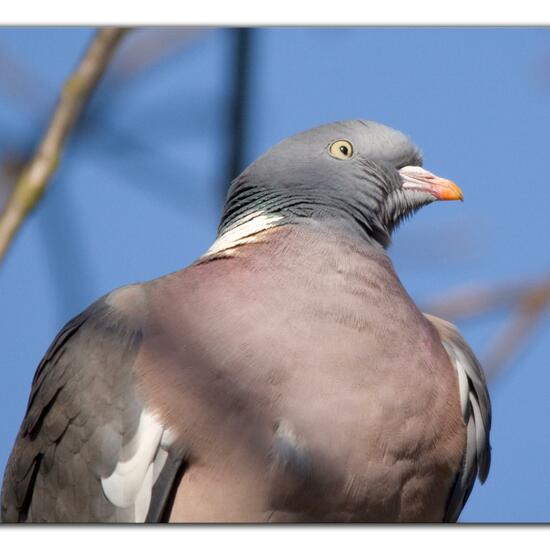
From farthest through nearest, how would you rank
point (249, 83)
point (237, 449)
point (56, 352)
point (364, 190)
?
point (364, 190), point (56, 352), point (249, 83), point (237, 449)

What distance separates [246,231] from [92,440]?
65cm

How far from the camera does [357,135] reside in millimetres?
2910

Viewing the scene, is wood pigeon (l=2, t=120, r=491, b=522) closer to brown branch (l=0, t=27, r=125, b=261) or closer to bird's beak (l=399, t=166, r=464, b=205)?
bird's beak (l=399, t=166, r=464, b=205)

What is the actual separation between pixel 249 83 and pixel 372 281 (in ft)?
1.80

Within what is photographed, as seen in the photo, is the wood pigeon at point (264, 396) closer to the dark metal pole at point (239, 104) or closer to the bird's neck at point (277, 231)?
the bird's neck at point (277, 231)

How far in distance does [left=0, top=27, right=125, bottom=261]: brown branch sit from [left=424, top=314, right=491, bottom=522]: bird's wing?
1.07 meters

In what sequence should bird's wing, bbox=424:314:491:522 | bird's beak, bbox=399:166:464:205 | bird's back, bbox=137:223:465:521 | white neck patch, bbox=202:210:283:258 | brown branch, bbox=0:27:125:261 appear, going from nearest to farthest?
brown branch, bbox=0:27:125:261, bird's back, bbox=137:223:465:521, bird's wing, bbox=424:314:491:522, white neck patch, bbox=202:210:283:258, bird's beak, bbox=399:166:464:205

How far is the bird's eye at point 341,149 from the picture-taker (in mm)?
2881

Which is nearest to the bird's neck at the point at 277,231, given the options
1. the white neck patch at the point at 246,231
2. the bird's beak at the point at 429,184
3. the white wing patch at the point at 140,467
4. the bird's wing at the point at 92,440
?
the white neck patch at the point at 246,231

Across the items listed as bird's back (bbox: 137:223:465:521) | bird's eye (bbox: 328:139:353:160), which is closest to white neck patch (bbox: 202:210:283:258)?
bird's back (bbox: 137:223:465:521)

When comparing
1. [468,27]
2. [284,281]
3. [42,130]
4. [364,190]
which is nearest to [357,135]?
[364,190]

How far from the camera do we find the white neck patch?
106 inches

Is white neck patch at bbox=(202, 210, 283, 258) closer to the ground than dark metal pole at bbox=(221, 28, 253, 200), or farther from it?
closer to the ground
